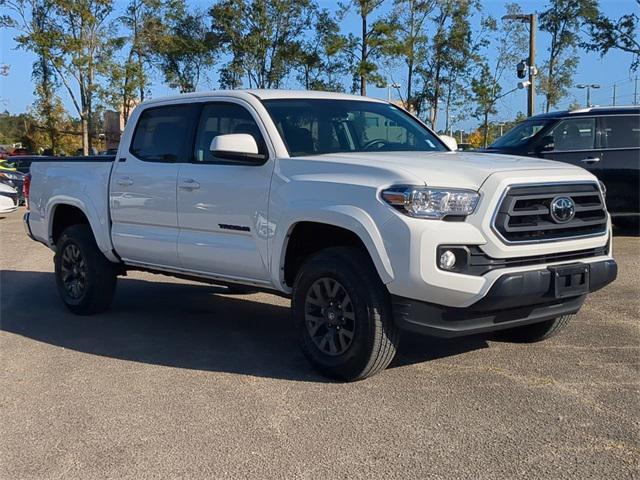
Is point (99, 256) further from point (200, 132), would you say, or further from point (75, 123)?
point (75, 123)

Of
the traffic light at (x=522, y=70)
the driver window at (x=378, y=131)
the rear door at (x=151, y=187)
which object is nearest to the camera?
the driver window at (x=378, y=131)

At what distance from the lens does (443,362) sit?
203 inches

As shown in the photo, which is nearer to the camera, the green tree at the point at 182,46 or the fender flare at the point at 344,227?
the fender flare at the point at 344,227

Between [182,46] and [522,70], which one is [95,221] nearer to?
[522,70]

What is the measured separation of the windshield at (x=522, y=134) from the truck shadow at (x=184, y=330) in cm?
528

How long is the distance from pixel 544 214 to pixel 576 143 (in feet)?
22.8

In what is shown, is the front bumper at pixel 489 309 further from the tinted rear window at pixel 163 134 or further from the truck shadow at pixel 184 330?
the tinted rear window at pixel 163 134

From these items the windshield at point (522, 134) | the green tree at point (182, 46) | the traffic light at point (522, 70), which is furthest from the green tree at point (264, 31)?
the windshield at point (522, 134)

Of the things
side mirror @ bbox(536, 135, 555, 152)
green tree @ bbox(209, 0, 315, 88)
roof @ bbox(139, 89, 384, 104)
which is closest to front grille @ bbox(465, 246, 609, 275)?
roof @ bbox(139, 89, 384, 104)

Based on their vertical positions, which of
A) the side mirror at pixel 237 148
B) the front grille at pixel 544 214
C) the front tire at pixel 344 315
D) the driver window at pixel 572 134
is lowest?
the front tire at pixel 344 315

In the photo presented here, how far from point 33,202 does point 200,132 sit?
9.03ft

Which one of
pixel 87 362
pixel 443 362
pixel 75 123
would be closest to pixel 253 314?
pixel 87 362

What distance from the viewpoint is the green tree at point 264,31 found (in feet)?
96.0

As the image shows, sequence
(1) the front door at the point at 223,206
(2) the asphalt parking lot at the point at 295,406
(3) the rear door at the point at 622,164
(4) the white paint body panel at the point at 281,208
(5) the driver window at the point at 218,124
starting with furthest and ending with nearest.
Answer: (3) the rear door at the point at 622,164
(5) the driver window at the point at 218,124
(1) the front door at the point at 223,206
(4) the white paint body panel at the point at 281,208
(2) the asphalt parking lot at the point at 295,406
